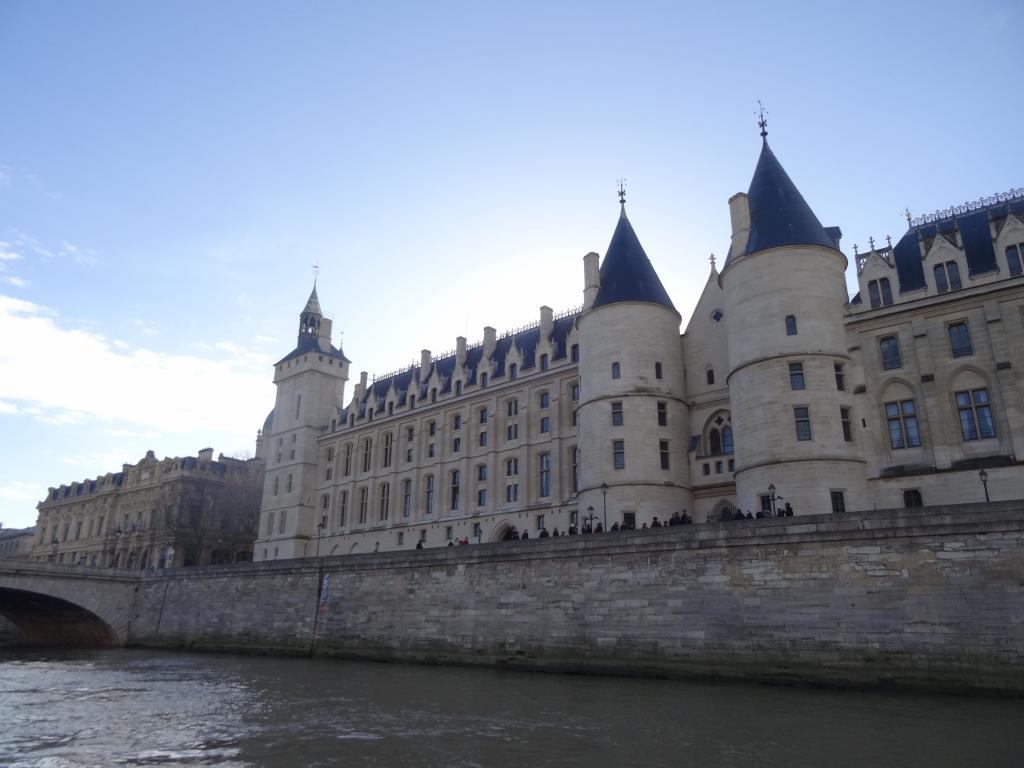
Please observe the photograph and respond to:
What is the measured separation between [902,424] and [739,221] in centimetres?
1165

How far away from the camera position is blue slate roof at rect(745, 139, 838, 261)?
104ft

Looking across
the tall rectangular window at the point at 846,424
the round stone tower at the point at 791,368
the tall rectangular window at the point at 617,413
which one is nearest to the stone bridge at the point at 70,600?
the tall rectangular window at the point at 617,413

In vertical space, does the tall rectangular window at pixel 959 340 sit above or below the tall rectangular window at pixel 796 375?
above

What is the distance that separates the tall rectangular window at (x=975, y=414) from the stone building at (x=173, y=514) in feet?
202

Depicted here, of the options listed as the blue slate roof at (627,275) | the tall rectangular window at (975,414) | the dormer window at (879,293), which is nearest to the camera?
the tall rectangular window at (975,414)

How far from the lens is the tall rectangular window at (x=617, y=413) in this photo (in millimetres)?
36469

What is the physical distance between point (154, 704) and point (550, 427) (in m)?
29.9

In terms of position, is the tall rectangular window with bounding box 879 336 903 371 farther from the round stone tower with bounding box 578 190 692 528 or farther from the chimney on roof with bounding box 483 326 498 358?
the chimney on roof with bounding box 483 326 498 358

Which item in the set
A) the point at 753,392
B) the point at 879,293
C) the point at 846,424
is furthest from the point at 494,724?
the point at 879,293

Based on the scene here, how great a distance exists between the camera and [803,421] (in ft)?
96.8

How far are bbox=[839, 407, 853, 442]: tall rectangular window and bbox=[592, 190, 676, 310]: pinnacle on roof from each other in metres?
11.6

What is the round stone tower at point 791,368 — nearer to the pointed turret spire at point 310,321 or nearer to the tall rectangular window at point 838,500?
the tall rectangular window at point 838,500

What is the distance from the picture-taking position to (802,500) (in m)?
28.3

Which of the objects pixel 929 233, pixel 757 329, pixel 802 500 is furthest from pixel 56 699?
pixel 929 233
